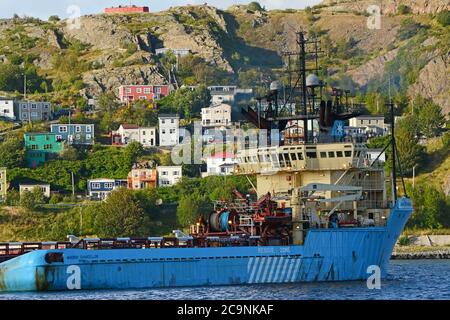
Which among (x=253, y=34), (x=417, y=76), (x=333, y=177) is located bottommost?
(x=333, y=177)

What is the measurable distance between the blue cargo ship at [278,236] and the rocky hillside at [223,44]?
8053cm

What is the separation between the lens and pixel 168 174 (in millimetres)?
116375

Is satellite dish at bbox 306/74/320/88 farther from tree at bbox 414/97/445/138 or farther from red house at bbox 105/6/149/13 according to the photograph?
red house at bbox 105/6/149/13

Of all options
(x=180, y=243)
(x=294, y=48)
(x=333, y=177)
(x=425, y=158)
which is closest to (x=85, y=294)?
(x=180, y=243)

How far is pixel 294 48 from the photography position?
563 feet

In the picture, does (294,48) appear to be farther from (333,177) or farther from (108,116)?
(333,177)

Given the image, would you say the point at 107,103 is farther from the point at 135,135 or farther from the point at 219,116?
the point at 219,116

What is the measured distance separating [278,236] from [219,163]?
215ft

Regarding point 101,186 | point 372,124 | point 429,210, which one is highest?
point 372,124

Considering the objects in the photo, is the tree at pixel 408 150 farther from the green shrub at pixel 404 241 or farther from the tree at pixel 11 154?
the tree at pixel 11 154

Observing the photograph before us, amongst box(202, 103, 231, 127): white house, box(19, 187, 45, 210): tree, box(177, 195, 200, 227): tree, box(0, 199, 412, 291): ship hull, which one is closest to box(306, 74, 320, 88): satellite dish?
box(0, 199, 412, 291): ship hull

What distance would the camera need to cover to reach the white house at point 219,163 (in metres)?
115

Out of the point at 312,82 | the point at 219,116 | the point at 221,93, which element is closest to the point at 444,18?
the point at 221,93

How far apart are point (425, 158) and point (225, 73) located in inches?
2074
